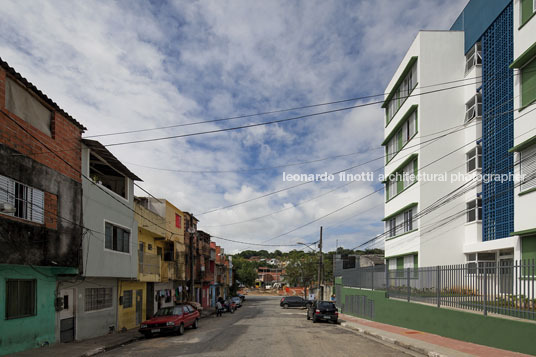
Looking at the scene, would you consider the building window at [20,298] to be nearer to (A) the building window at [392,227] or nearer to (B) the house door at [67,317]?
(B) the house door at [67,317]

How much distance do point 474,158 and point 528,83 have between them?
8.22 m

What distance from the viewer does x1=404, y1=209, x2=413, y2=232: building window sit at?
28.0 m

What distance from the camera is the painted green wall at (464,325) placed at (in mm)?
11703

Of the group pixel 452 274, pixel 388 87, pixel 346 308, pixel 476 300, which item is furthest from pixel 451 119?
pixel 346 308

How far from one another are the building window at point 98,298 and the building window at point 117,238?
2.11 meters

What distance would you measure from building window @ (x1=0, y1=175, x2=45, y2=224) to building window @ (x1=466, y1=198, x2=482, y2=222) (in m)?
21.3

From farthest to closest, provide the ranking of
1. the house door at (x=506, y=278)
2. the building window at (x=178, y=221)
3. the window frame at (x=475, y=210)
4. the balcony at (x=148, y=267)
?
the building window at (x=178, y=221) < the balcony at (x=148, y=267) < the window frame at (x=475, y=210) < the house door at (x=506, y=278)

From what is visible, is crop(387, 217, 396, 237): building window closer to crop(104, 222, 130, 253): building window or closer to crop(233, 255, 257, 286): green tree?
crop(104, 222, 130, 253): building window

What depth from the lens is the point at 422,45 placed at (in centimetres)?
2652

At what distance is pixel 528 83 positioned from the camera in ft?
56.3

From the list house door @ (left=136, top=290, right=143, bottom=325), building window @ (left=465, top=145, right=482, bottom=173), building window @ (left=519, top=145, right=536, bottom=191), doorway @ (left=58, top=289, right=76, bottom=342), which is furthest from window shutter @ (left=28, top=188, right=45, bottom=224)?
building window @ (left=465, top=145, right=482, bottom=173)

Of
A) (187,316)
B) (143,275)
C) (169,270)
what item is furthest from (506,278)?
(169,270)

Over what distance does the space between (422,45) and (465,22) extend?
301 centimetres

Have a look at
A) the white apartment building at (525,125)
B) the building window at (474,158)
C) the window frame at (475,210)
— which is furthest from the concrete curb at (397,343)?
the building window at (474,158)
